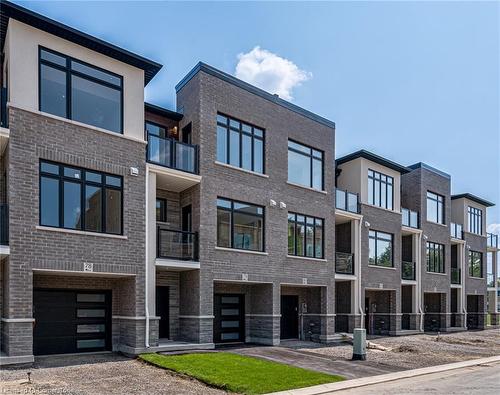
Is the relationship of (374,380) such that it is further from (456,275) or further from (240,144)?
(456,275)

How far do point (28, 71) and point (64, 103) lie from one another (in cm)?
122

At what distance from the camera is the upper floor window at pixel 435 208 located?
28578mm

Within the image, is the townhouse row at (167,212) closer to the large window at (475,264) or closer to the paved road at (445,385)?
the paved road at (445,385)

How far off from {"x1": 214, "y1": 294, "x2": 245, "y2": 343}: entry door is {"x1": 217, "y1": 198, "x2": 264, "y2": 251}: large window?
7.62ft

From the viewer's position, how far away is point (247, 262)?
17.8 metres

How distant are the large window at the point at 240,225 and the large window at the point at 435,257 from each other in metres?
13.9

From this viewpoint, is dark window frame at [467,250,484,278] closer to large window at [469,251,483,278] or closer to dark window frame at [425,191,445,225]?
large window at [469,251,483,278]

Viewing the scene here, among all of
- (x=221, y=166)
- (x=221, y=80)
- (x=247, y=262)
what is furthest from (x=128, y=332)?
(x=221, y=80)

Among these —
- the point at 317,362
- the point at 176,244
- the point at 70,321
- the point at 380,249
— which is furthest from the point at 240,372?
the point at 380,249

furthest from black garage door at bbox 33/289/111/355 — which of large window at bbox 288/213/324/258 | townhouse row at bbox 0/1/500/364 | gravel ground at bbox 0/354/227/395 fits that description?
large window at bbox 288/213/324/258

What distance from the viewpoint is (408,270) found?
26.6 metres

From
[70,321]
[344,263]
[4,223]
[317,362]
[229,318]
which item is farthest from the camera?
[344,263]

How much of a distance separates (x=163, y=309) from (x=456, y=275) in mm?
21483

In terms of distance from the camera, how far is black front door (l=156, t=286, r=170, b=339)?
1688cm
